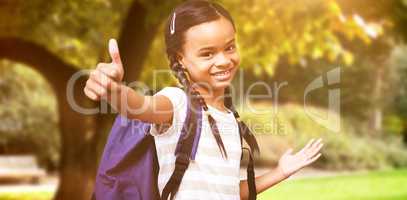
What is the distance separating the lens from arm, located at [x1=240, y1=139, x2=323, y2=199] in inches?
103

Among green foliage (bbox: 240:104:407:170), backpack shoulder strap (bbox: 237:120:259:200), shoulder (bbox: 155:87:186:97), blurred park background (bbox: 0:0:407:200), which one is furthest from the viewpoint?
blurred park background (bbox: 0:0:407:200)

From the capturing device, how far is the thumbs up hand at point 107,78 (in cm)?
170

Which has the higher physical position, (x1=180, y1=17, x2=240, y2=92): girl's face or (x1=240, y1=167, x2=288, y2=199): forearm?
(x1=180, y1=17, x2=240, y2=92): girl's face

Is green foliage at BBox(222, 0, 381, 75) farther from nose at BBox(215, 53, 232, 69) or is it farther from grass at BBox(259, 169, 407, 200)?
nose at BBox(215, 53, 232, 69)

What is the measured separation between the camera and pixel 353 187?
13.1 ft

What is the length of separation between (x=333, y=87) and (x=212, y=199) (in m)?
1.31

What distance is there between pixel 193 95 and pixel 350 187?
6.44 feet

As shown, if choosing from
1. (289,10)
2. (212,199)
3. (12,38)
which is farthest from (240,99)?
(12,38)

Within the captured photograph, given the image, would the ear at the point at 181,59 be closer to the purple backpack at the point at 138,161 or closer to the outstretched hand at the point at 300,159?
the purple backpack at the point at 138,161

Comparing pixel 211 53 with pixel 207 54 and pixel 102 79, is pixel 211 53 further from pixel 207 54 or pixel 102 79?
pixel 102 79

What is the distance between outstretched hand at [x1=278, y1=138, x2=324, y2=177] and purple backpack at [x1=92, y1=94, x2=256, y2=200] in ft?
1.59

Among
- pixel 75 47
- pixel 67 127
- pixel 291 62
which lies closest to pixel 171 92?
pixel 291 62

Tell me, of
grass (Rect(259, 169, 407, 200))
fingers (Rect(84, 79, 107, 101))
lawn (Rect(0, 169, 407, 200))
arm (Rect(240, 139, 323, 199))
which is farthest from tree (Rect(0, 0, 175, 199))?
fingers (Rect(84, 79, 107, 101))

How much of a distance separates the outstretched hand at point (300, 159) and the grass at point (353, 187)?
71 cm
